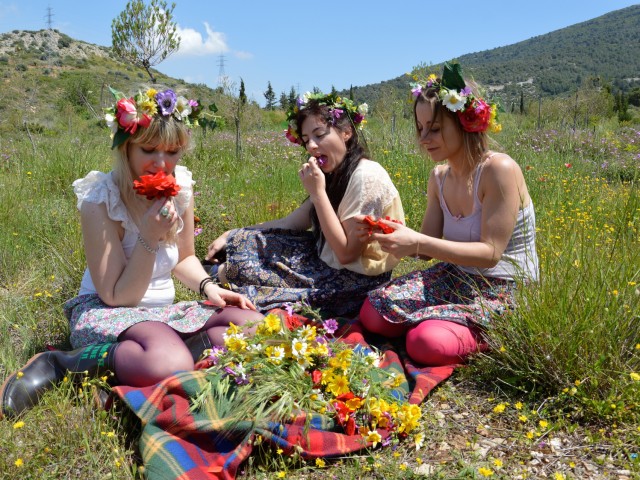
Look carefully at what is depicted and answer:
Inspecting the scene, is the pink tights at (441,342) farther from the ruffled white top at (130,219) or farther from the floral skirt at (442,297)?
the ruffled white top at (130,219)

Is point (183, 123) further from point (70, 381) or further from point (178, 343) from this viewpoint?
point (70, 381)

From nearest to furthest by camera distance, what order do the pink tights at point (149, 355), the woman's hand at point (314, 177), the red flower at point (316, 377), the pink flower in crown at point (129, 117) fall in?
the red flower at point (316, 377), the pink tights at point (149, 355), the pink flower in crown at point (129, 117), the woman's hand at point (314, 177)

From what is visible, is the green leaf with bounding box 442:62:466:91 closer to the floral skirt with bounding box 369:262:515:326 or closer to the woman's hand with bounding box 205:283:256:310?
the floral skirt with bounding box 369:262:515:326

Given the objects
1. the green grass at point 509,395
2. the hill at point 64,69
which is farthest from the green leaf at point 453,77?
the hill at point 64,69

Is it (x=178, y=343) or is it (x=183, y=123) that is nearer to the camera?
(x=178, y=343)

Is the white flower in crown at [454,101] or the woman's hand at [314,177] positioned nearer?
the white flower in crown at [454,101]

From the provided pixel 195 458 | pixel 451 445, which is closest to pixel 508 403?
pixel 451 445

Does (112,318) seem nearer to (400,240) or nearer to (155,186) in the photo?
(155,186)

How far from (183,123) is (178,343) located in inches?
38.2

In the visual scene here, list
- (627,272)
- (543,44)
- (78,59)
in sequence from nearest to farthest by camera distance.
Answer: (627,272)
(78,59)
(543,44)

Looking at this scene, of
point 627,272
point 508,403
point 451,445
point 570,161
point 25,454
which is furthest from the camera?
point 570,161

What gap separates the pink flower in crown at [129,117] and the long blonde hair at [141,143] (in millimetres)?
23

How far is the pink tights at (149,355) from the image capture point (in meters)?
1.99

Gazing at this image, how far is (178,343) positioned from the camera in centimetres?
210
